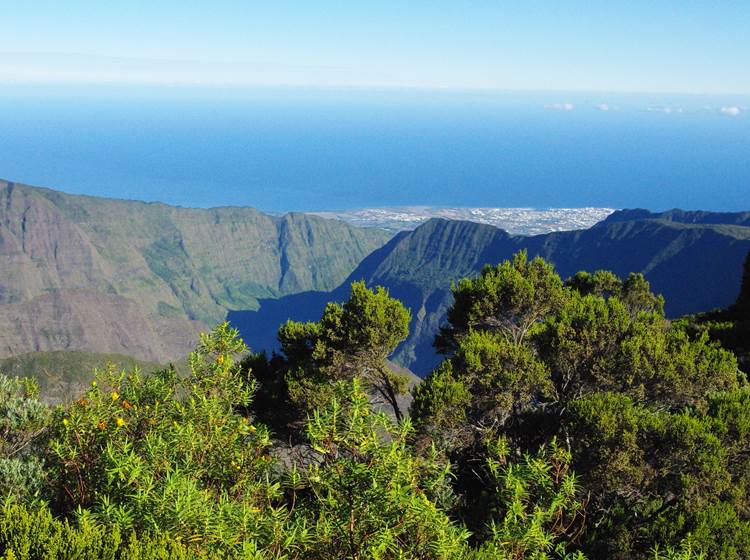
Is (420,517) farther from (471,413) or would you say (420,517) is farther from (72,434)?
(471,413)

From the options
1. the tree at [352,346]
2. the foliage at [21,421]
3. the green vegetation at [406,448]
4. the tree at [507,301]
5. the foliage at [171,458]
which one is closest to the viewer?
the foliage at [171,458]

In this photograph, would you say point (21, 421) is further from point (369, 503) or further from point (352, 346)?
point (352, 346)

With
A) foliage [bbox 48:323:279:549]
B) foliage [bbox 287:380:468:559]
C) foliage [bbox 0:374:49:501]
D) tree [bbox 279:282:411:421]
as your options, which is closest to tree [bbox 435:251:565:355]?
tree [bbox 279:282:411:421]

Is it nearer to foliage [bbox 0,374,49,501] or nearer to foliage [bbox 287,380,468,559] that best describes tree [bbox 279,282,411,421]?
foliage [bbox 0,374,49,501]

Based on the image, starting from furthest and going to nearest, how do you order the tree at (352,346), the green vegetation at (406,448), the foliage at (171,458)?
the tree at (352,346)
the green vegetation at (406,448)
the foliage at (171,458)

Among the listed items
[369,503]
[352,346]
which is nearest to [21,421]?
[369,503]

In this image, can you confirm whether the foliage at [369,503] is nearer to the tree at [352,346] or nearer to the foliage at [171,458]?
the foliage at [171,458]

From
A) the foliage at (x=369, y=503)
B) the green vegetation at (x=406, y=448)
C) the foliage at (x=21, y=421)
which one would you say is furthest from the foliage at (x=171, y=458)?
the foliage at (x=21, y=421)

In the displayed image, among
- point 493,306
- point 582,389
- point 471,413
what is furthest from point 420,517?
point 493,306
